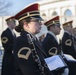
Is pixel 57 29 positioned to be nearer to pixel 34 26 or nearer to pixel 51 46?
pixel 51 46

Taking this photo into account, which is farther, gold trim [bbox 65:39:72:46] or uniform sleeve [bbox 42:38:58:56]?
gold trim [bbox 65:39:72:46]

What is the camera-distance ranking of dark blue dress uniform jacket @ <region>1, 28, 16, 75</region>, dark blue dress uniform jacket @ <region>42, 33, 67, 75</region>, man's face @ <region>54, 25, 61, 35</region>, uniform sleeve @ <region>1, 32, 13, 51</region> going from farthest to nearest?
uniform sleeve @ <region>1, 32, 13, 51</region> → dark blue dress uniform jacket @ <region>1, 28, 16, 75</region> → man's face @ <region>54, 25, 61, 35</region> → dark blue dress uniform jacket @ <region>42, 33, 67, 75</region>

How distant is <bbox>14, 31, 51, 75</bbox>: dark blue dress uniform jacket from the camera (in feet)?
11.0

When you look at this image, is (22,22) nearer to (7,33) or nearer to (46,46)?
(46,46)

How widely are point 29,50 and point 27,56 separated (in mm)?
78

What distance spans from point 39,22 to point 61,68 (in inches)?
28.7

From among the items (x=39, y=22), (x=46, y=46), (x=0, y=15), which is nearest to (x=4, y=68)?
(x=46, y=46)

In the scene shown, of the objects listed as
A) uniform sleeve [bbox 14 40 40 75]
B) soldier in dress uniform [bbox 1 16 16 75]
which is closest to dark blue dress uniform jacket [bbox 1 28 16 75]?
soldier in dress uniform [bbox 1 16 16 75]

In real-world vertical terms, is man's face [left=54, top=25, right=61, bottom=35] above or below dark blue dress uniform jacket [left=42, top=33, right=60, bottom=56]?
above

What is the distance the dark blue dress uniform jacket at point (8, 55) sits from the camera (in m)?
5.58

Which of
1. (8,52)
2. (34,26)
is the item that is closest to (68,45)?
(8,52)

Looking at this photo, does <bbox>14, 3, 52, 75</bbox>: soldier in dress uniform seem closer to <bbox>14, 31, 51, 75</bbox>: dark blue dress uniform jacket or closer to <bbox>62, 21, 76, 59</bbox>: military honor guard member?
<bbox>14, 31, 51, 75</bbox>: dark blue dress uniform jacket

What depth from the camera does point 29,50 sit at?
3436 millimetres

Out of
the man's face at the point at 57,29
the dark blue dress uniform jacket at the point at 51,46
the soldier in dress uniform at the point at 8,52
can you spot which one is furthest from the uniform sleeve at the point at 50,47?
the soldier in dress uniform at the point at 8,52
